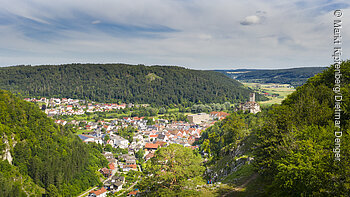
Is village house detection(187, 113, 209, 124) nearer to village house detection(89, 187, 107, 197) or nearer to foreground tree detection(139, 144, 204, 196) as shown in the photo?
village house detection(89, 187, 107, 197)

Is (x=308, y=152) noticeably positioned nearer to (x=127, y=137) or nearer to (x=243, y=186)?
(x=243, y=186)

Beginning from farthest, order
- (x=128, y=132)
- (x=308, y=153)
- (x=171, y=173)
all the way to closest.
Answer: (x=128, y=132)
(x=171, y=173)
(x=308, y=153)

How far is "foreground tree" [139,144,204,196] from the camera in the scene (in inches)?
797

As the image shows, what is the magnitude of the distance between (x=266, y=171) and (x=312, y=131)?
4504 millimetres

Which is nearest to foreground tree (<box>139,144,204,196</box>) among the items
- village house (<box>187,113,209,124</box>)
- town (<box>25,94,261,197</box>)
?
town (<box>25,94,261,197</box>)

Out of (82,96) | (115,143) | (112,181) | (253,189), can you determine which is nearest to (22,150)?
(112,181)

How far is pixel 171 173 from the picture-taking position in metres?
20.4

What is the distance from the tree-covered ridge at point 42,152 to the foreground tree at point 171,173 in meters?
39.1

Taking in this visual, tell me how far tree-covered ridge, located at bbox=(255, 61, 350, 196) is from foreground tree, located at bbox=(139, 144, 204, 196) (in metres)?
6.00

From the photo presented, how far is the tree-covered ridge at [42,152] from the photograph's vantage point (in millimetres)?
55125

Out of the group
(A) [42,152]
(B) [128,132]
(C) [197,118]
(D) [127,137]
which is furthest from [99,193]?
(C) [197,118]

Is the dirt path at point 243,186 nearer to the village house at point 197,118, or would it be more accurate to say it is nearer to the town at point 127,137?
the town at point 127,137

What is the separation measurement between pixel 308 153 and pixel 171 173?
1068 centimetres

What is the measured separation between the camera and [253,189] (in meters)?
20.6
